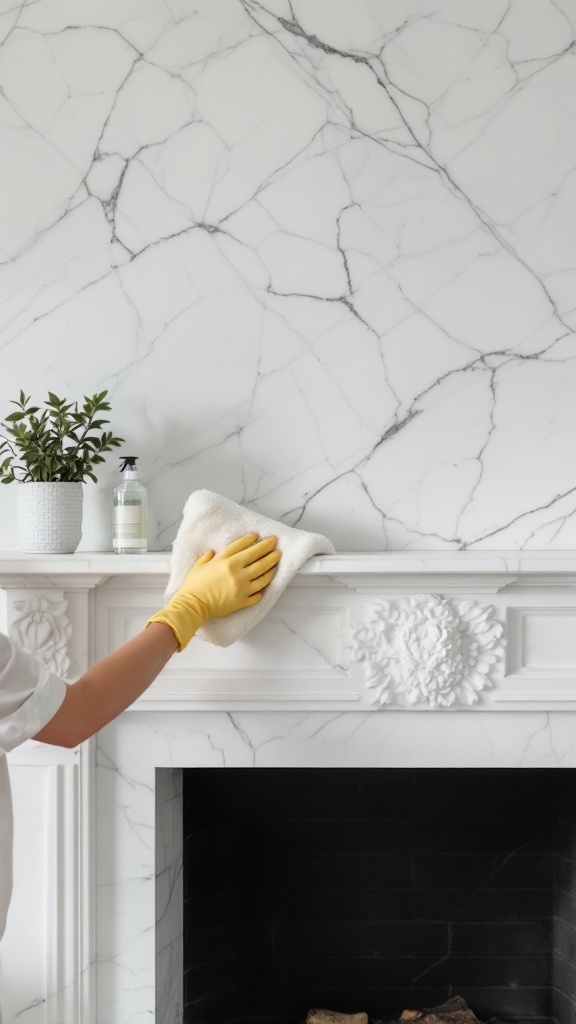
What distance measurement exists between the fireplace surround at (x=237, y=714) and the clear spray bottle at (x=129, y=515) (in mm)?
69

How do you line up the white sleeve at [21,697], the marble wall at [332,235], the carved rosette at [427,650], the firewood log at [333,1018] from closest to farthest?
the white sleeve at [21,697] → the carved rosette at [427,650] → the marble wall at [332,235] → the firewood log at [333,1018]

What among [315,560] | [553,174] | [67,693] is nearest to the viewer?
[67,693]

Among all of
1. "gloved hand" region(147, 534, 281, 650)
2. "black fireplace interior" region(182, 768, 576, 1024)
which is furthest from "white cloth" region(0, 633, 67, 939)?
"black fireplace interior" region(182, 768, 576, 1024)

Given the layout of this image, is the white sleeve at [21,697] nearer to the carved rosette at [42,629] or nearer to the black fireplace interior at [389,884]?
the carved rosette at [42,629]

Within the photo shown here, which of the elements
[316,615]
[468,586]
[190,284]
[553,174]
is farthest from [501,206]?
A: [316,615]

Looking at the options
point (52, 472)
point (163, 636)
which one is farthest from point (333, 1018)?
point (52, 472)

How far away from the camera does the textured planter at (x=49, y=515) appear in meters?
1.45

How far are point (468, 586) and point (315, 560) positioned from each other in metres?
0.26

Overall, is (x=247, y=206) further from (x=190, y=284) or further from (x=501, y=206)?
(x=501, y=206)

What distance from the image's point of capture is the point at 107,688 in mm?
1188

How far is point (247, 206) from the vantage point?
157cm

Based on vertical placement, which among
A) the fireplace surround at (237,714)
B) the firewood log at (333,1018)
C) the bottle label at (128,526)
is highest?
the bottle label at (128,526)

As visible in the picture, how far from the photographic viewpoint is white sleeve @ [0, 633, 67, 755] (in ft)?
3.61

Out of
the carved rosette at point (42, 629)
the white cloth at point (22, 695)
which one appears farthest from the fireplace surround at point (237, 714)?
the white cloth at point (22, 695)
